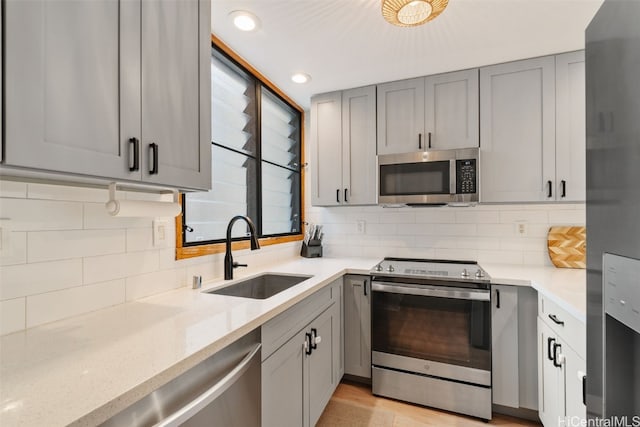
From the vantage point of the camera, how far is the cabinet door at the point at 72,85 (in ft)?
2.24

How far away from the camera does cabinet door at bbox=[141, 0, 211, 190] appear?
102 centimetres

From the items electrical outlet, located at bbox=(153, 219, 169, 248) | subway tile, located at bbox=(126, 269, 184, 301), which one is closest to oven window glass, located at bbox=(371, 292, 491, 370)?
subway tile, located at bbox=(126, 269, 184, 301)

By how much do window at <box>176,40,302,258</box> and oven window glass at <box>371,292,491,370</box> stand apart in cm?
109

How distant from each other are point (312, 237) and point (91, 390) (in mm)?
2311

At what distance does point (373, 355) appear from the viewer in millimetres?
2141

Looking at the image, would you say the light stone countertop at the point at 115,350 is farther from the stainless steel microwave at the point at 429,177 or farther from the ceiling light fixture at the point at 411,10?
the ceiling light fixture at the point at 411,10

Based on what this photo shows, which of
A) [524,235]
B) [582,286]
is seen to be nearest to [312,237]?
[524,235]

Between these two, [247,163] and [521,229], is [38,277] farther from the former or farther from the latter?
[521,229]

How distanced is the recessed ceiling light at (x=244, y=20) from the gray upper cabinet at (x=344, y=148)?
104 cm

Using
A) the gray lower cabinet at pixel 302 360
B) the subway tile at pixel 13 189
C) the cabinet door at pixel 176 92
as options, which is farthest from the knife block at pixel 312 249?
the subway tile at pixel 13 189

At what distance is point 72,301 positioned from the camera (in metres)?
1.09

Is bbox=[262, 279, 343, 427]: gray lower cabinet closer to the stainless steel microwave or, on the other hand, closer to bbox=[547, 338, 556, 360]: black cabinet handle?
the stainless steel microwave

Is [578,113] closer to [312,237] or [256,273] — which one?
[312,237]

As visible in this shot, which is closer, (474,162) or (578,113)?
(578,113)
